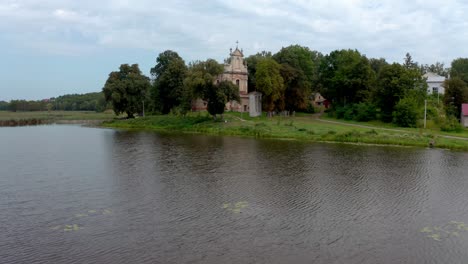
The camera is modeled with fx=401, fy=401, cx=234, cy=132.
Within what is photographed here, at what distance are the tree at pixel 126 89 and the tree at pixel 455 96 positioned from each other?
53666 mm

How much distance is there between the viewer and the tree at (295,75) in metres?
70.6

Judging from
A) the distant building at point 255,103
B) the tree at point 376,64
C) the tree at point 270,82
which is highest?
the tree at point 376,64

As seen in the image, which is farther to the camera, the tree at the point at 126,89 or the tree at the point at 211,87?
the tree at the point at 126,89

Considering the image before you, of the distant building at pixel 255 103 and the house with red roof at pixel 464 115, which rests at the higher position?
the distant building at pixel 255 103

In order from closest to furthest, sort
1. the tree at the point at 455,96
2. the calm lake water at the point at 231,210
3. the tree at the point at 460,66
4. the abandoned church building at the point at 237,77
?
the calm lake water at the point at 231,210 → the tree at the point at 455,96 → the abandoned church building at the point at 237,77 → the tree at the point at 460,66

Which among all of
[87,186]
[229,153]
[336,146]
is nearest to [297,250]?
[87,186]

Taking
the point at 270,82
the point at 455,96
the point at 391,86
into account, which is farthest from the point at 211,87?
the point at 455,96

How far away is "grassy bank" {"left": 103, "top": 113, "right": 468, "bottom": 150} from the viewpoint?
43.5 metres

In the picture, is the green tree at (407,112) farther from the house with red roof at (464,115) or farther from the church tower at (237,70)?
the church tower at (237,70)

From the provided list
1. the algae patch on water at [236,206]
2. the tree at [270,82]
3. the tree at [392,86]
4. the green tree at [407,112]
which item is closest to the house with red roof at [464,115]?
the green tree at [407,112]

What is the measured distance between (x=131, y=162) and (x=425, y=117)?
138 ft

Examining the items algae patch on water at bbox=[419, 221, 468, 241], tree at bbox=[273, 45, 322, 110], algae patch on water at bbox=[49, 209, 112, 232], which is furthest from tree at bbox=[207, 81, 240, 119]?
algae patch on water at bbox=[419, 221, 468, 241]

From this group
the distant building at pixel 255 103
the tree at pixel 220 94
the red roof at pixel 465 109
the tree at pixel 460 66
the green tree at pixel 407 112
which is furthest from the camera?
the tree at pixel 460 66

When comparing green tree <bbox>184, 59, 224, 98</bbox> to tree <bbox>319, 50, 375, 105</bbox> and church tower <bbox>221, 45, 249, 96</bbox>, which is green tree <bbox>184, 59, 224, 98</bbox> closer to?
church tower <bbox>221, 45, 249, 96</bbox>
